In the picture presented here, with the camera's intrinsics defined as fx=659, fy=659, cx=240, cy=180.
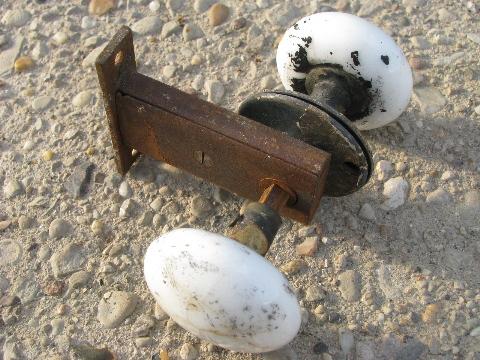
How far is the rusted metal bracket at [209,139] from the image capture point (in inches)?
92.3

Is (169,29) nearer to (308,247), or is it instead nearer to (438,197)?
(308,247)

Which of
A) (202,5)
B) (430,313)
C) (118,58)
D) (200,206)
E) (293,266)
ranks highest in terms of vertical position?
(118,58)

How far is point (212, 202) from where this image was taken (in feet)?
9.29

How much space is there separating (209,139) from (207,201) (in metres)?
0.46

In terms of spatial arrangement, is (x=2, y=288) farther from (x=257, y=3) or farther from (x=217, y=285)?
(x=257, y=3)

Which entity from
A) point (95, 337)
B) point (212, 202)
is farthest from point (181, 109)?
point (95, 337)

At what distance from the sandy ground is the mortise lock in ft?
0.71

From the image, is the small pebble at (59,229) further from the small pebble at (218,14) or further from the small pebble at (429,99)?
the small pebble at (429,99)

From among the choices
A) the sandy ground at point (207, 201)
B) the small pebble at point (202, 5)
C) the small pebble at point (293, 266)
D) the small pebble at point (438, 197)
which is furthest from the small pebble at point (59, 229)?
the small pebble at point (438, 197)

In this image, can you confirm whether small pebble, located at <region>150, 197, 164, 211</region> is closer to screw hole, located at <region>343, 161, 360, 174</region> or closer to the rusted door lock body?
the rusted door lock body

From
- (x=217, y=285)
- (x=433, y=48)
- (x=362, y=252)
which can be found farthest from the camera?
(x=433, y=48)

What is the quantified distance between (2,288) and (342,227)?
1.40 meters

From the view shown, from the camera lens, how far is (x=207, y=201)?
283cm

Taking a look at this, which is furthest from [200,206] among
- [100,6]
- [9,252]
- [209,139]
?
[100,6]
